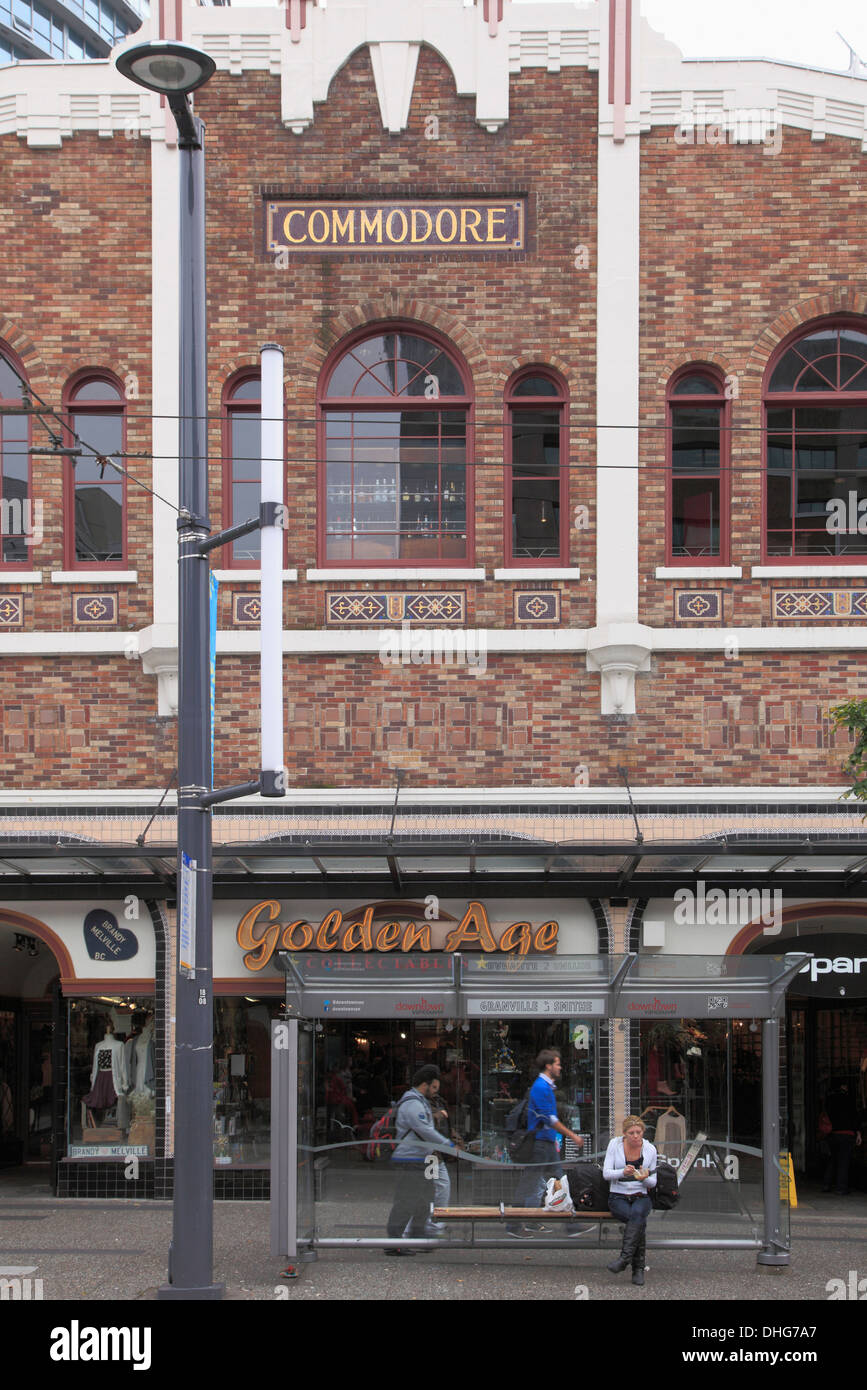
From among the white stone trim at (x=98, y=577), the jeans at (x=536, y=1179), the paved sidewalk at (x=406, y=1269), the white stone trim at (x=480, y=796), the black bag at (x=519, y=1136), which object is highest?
the white stone trim at (x=98, y=577)

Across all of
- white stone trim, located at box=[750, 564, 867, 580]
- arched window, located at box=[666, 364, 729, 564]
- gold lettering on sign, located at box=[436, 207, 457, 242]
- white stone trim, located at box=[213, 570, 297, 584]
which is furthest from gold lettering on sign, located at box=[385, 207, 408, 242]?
white stone trim, located at box=[750, 564, 867, 580]

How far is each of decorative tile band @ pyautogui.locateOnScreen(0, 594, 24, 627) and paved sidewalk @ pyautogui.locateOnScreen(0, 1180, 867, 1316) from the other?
583 centimetres

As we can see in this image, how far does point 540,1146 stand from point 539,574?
571 cm

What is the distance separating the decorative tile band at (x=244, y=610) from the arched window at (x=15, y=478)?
7.53 feet

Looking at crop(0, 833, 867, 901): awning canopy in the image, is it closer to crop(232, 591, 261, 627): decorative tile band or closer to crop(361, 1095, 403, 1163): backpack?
crop(232, 591, 261, 627): decorative tile band

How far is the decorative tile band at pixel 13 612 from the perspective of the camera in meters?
14.4

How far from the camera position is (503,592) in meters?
14.2

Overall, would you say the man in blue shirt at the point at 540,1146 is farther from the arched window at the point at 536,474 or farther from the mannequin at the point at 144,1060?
the arched window at the point at 536,474

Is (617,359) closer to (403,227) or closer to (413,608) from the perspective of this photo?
(403,227)

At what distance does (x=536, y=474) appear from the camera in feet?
47.5

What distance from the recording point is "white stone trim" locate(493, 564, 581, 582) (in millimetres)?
14133

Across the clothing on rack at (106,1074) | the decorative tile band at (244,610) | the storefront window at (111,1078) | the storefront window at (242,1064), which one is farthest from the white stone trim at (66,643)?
the clothing on rack at (106,1074)

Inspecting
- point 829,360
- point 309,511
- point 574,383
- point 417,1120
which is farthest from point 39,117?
point 417,1120

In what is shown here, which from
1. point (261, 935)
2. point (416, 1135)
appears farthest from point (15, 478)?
point (416, 1135)
